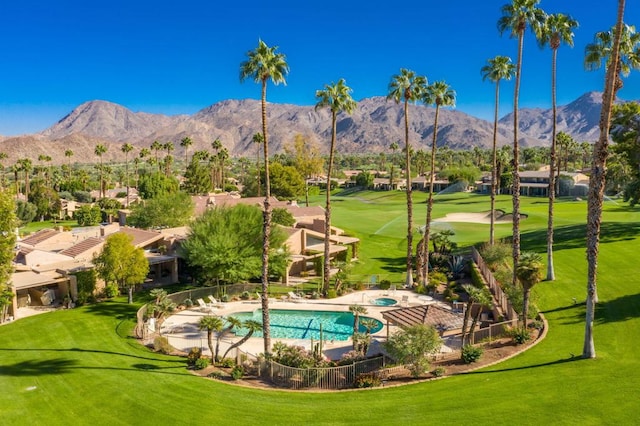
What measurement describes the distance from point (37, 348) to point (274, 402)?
1497 centimetres

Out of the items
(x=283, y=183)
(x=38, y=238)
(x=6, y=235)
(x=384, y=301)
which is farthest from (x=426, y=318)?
(x=283, y=183)

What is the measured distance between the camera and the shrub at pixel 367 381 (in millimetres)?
21094

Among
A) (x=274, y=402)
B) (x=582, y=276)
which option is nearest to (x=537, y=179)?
(x=582, y=276)

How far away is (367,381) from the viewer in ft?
69.3

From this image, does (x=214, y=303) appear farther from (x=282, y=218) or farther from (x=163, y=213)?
(x=163, y=213)

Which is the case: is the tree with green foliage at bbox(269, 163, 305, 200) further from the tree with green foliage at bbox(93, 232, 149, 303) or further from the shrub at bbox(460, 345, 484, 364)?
the shrub at bbox(460, 345, 484, 364)

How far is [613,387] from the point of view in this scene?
18031mm

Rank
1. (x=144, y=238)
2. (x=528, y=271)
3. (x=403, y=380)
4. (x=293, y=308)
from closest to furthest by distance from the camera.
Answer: (x=403, y=380) < (x=528, y=271) < (x=293, y=308) < (x=144, y=238)

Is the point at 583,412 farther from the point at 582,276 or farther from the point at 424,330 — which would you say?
the point at 582,276

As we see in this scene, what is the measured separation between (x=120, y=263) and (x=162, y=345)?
10939 mm

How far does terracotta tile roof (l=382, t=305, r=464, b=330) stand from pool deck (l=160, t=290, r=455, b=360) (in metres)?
1.34

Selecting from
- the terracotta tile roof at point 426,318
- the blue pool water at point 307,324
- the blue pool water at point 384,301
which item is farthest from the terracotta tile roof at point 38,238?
the terracotta tile roof at point 426,318

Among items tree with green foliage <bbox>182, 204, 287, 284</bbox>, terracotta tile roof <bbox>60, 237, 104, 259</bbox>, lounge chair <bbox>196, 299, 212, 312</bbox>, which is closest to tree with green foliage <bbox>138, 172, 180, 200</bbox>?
terracotta tile roof <bbox>60, 237, 104, 259</bbox>

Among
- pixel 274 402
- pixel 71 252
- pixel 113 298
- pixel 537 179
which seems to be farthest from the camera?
pixel 537 179
